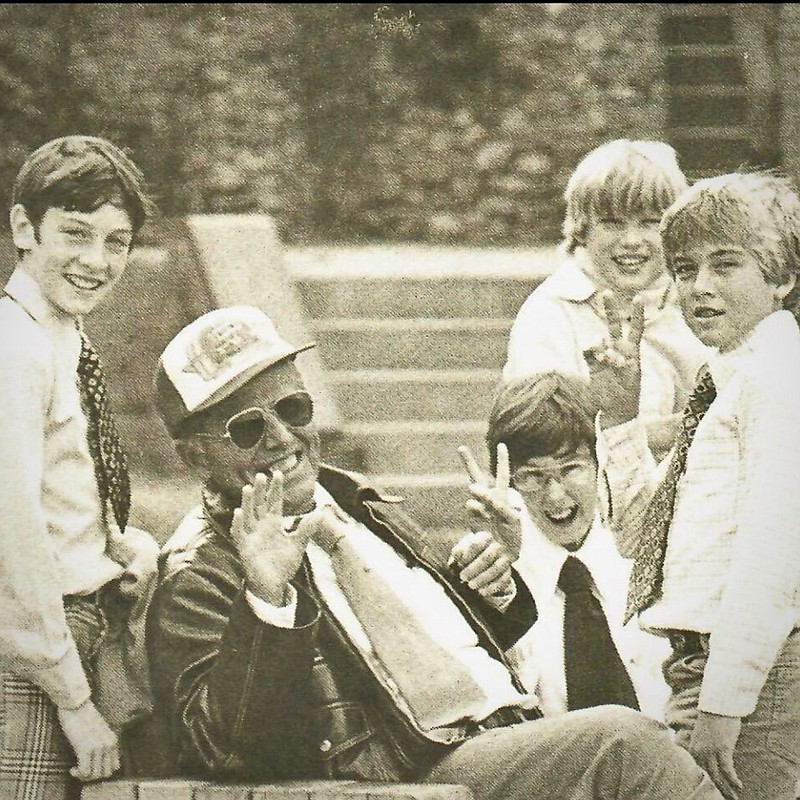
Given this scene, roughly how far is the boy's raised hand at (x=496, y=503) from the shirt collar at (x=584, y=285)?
24.1 inches

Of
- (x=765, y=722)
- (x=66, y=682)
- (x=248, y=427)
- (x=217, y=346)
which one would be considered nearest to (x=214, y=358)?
(x=217, y=346)

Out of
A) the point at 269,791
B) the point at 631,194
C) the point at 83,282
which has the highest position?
the point at 631,194

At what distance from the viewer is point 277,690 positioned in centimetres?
383

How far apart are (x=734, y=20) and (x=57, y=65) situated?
2.54 metres

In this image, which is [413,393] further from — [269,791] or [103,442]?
[269,791]

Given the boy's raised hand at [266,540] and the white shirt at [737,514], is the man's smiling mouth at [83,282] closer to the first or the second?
the boy's raised hand at [266,540]

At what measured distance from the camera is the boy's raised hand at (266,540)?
3.86m

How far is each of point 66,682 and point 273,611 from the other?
0.79 m

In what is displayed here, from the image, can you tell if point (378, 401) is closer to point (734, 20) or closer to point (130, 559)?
point (130, 559)

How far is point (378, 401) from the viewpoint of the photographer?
4.05 m

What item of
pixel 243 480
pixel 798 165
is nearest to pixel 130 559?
pixel 243 480

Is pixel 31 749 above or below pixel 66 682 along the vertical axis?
below

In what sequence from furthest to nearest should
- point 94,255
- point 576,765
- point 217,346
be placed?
point 94,255 → point 217,346 → point 576,765

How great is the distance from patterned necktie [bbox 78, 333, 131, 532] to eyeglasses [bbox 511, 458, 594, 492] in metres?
1.41
